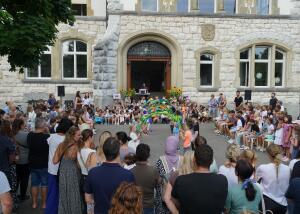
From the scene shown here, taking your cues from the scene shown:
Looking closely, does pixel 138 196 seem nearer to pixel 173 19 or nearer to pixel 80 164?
pixel 80 164

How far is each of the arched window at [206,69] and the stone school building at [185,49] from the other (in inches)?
2.3

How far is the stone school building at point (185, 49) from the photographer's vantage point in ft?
75.6

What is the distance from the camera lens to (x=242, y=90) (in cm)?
2406

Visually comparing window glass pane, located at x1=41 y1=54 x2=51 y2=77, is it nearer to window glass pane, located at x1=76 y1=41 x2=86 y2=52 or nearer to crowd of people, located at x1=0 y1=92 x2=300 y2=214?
window glass pane, located at x1=76 y1=41 x2=86 y2=52

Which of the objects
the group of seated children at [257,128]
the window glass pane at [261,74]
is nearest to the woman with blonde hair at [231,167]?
the group of seated children at [257,128]

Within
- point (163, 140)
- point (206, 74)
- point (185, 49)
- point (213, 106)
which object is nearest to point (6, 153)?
point (163, 140)

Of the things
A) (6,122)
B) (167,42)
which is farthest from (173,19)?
(6,122)

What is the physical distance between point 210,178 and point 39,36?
584cm

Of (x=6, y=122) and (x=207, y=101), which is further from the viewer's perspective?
(x=207, y=101)

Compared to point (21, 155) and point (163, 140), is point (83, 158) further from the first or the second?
point (163, 140)

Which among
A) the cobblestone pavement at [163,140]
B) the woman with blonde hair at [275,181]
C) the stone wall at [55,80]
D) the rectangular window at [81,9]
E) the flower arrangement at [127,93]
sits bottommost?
the cobblestone pavement at [163,140]

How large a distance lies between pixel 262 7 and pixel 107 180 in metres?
22.0

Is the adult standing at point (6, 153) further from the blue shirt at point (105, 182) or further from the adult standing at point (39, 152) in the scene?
the blue shirt at point (105, 182)

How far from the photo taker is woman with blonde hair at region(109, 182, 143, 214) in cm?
339
